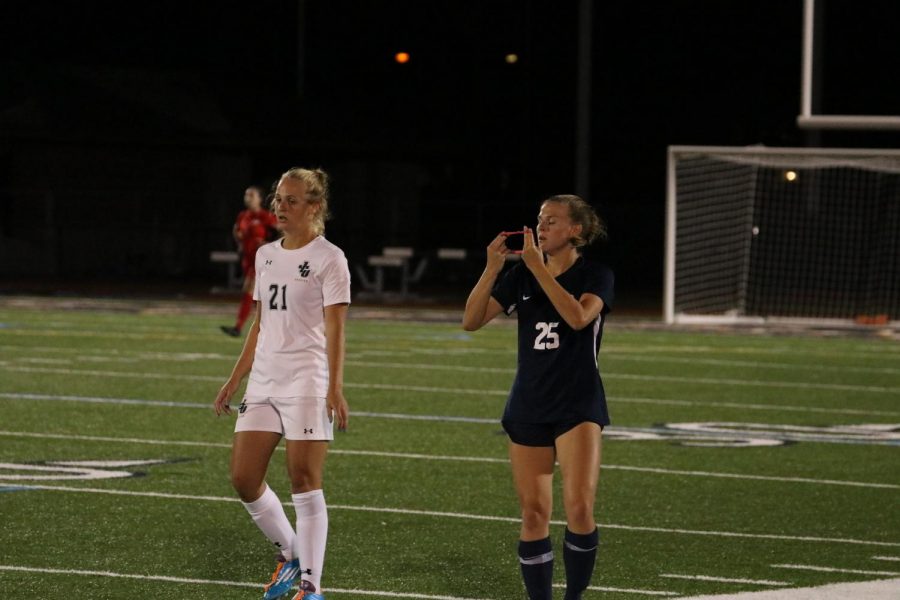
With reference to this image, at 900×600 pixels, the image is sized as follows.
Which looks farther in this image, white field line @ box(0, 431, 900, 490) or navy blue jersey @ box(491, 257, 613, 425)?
white field line @ box(0, 431, 900, 490)

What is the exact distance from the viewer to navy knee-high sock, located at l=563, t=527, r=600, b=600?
687 cm

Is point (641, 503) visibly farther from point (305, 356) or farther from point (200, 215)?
point (200, 215)

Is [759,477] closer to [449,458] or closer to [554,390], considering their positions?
[449,458]

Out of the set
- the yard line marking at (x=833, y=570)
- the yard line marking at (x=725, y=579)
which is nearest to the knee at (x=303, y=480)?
the yard line marking at (x=725, y=579)

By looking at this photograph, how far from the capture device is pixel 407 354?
69.8 feet

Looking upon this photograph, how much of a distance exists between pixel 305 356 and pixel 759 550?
2715 millimetres

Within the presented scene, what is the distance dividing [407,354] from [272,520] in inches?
544

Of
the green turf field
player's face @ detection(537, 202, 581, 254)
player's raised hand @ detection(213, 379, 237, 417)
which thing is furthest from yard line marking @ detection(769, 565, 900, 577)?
player's raised hand @ detection(213, 379, 237, 417)

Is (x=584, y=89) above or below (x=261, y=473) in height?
above

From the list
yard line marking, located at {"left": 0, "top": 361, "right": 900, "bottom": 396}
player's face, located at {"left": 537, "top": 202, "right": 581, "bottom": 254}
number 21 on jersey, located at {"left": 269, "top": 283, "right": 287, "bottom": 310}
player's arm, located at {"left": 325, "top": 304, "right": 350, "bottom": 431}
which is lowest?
yard line marking, located at {"left": 0, "top": 361, "right": 900, "bottom": 396}

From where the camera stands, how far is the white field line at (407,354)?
64.5 ft

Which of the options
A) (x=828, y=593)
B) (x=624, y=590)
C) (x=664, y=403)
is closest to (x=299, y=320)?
(x=624, y=590)

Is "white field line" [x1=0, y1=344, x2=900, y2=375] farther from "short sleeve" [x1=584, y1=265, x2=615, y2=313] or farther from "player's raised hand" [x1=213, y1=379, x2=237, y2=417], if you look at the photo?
"short sleeve" [x1=584, y1=265, x2=615, y2=313]

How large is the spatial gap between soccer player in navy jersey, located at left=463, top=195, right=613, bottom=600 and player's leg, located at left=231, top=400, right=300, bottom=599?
0.93m
